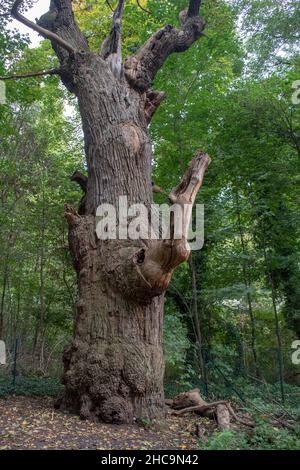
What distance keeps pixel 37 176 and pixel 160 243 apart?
26.1 ft

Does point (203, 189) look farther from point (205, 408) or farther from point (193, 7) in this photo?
point (205, 408)

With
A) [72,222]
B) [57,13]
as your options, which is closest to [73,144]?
[57,13]

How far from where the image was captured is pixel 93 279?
15.1 ft

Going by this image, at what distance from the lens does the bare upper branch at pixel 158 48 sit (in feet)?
19.0

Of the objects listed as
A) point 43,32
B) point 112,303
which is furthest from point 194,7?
point 112,303

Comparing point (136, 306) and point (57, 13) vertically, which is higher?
point (57, 13)

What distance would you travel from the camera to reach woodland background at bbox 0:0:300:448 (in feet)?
26.8

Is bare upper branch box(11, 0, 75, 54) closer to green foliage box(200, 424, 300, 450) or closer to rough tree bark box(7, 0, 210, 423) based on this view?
rough tree bark box(7, 0, 210, 423)

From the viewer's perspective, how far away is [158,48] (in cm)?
607

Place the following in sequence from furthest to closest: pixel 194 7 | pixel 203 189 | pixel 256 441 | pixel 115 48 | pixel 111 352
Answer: pixel 203 189, pixel 194 7, pixel 115 48, pixel 111 352, pixel 256 441

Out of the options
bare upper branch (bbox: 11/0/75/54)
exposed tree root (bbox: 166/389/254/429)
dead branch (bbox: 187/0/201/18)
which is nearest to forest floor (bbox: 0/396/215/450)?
exposed tree root (bbox: 166/389/254/429)

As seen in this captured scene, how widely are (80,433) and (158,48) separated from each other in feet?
17.1

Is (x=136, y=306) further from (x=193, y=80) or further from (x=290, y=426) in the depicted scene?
(x=193, y=80)

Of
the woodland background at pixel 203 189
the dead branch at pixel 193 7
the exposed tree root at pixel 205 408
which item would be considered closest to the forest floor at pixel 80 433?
the exposed tree root at pixel 205 408
